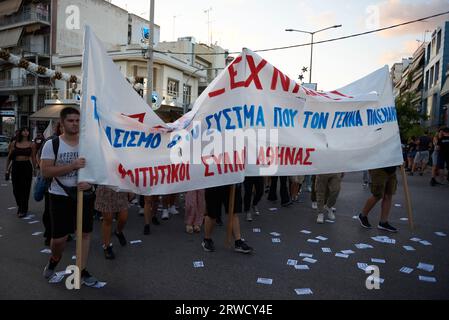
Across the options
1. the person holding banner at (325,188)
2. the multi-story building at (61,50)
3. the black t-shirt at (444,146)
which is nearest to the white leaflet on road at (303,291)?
the person holding banner at (325,188)

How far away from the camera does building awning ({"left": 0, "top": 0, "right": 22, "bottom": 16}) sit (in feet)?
112

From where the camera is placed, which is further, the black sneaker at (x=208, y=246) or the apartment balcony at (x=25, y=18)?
the apartment balcony at (x=25, y=18)

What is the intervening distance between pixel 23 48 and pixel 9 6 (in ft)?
13.2

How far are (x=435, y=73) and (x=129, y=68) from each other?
90.0ft

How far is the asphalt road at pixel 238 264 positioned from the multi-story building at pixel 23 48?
32349mm

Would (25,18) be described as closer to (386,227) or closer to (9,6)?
(9,6)

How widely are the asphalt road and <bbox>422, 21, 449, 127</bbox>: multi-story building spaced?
26067 millimetres

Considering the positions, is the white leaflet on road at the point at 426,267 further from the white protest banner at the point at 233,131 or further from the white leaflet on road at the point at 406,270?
the white protest banner at the point at 233,131

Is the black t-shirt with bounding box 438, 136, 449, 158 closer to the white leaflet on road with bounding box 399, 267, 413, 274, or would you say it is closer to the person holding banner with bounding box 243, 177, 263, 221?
the person holding banner with bounding box 243, 177, 263, 221

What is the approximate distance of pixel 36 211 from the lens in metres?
6.98

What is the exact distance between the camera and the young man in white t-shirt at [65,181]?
337cm

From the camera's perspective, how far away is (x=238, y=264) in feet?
14.0
